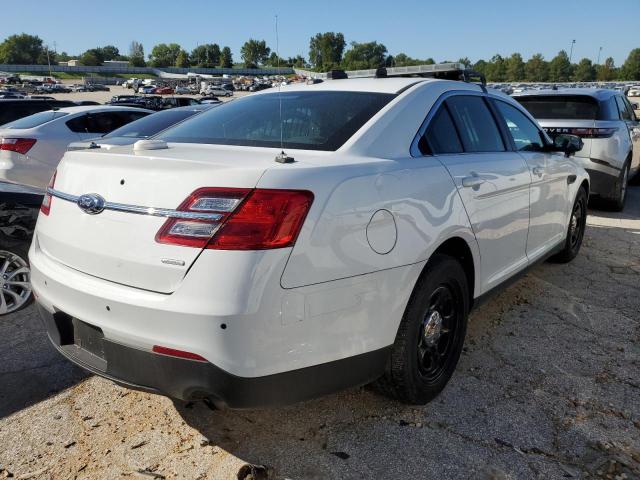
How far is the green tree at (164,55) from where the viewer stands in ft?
549

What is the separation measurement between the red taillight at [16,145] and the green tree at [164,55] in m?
174

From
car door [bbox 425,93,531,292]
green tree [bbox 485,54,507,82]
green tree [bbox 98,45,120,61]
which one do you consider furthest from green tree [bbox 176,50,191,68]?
car door [bbox 425,93,531,292]

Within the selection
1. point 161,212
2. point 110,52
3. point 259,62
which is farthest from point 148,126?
point 110,52

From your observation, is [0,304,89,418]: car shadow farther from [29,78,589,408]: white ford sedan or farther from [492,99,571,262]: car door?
[492,99,571,262]: car door

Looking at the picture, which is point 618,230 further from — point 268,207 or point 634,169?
point 268,207

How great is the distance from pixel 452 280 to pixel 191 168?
1.46m

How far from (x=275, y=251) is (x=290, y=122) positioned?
3.54 feet

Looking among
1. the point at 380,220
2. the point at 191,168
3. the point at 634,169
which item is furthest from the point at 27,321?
the point at 634,169

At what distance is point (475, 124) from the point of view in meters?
3.35

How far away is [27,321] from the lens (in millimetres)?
3867

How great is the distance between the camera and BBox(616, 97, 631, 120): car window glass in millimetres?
8141

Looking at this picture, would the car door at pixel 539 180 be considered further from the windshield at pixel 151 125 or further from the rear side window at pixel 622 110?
the rear side window at pixel 622 110

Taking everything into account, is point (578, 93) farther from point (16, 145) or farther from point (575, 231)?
point (16, 145)

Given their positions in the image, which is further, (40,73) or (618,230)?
(40,73)
